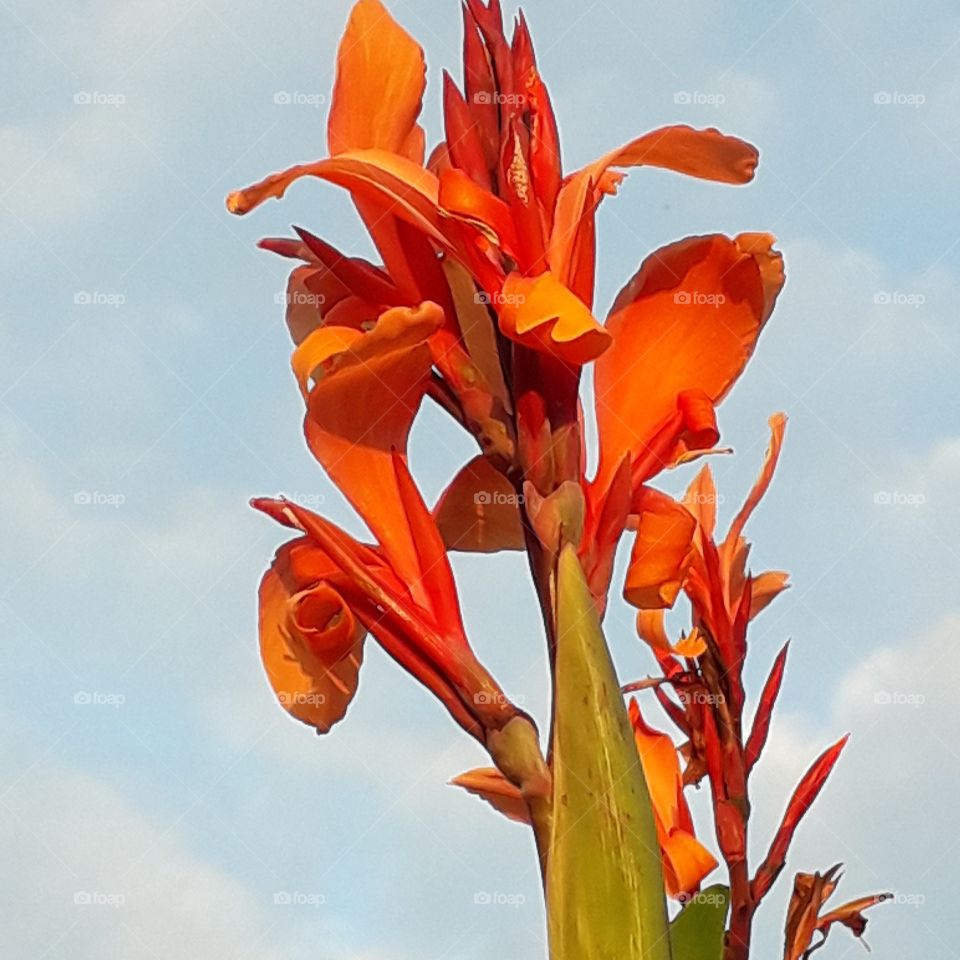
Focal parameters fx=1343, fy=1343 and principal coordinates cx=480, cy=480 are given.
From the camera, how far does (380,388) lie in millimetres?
1140

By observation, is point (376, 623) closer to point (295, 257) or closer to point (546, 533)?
point (546, 533)

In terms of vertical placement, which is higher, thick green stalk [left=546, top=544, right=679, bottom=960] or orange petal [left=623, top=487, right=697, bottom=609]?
orange petal [left=623, top=487, right=697, bottom=609]

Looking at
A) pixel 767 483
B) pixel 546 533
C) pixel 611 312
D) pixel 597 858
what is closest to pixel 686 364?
pixel 611 312

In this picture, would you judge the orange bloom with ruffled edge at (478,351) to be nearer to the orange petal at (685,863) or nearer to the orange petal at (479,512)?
the orange petal at (479,512)

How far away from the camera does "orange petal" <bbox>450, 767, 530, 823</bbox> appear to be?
1.22 meters

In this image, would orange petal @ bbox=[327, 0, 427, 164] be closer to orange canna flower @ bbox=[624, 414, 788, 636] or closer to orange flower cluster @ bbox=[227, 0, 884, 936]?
orange flower cluster @ bbox=[227, 0, 884, 936]

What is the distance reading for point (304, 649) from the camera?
1280 millimetres

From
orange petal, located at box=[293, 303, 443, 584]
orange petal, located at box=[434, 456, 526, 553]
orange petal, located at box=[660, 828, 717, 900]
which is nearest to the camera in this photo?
orange petal, located at box=[293, 303, 443, 584]

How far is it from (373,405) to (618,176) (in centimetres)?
30

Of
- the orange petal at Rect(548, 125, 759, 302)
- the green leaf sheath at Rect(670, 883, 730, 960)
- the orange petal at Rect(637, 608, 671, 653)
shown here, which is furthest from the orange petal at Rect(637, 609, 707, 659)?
the orange petal at Rect(548, 125, 759, 302)

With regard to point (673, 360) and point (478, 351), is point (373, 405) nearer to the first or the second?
point (478, 351)

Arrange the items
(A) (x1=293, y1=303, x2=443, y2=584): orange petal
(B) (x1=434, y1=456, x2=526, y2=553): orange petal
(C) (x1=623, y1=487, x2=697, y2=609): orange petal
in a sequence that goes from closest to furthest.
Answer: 1. (A) (x1=293, y1=303, x2=443, y2=584): orange petal
2. (C) (x1=623, y1=487, x2=697, y2=609): orange petal
3. (B) (x1=434, y1=456, x2=526, y2=553): orange petal

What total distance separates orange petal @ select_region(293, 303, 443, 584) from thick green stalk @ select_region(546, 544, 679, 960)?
0.71 feet

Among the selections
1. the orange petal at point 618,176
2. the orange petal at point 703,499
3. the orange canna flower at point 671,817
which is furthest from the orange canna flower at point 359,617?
the orange petal at point 703,499
